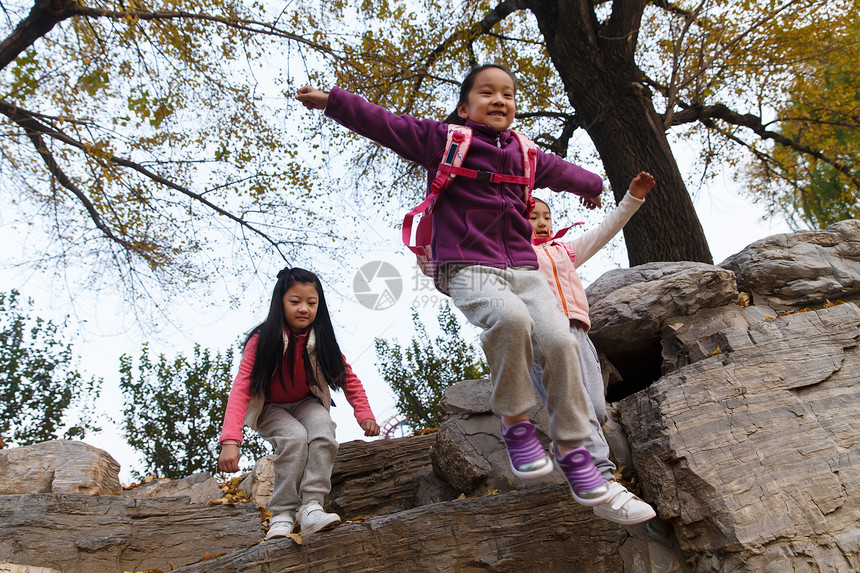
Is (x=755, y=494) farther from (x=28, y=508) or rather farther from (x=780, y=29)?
(x=780, y=29)

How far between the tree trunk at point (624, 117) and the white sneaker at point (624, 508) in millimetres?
3577

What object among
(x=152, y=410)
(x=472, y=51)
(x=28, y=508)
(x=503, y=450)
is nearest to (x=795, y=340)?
(x=503, y=450)

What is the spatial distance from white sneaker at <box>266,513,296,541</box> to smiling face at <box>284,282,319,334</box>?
1.00m

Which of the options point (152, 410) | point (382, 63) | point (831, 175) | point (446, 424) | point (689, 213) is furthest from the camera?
point (831, 175)

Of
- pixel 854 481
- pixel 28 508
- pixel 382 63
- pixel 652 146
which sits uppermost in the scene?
pixel 382 63

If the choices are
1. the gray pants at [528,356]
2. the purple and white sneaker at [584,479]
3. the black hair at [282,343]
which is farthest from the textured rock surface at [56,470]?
the purple and white sneaker at [584,479]

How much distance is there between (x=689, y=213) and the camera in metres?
5.80

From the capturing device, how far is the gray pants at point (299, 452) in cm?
296

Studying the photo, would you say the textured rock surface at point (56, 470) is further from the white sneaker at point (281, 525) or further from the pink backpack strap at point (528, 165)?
the pink backpack strap at point (528, 165)

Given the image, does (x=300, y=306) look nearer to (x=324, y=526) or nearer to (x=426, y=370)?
(x=324, y=526)

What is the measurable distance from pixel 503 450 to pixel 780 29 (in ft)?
21.7

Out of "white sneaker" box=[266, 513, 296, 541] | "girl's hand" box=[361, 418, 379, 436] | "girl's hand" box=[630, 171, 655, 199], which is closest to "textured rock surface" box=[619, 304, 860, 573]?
"girl's hand" box=[630, 171, 655, 199]

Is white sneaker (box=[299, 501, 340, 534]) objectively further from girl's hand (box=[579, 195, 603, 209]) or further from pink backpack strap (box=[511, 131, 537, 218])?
girl's hand (box=[579, 195, 603, 209])

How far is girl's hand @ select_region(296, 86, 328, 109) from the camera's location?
8.93ft
